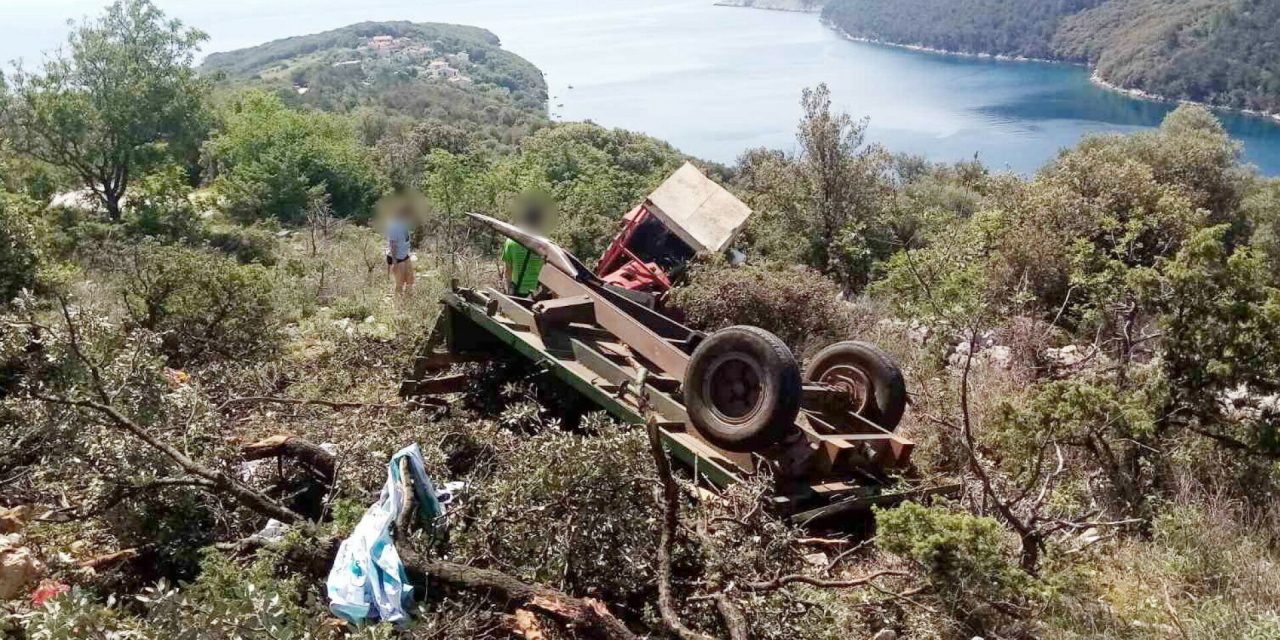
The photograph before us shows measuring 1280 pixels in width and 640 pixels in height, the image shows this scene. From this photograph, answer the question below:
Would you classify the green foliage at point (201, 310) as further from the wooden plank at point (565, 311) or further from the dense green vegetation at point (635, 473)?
the wooden plank at point (565, 311)

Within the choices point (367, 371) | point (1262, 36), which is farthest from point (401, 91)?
point (367, 371)

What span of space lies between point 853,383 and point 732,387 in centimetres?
115

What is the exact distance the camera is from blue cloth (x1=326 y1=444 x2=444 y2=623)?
3508 mm

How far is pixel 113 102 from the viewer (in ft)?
75.6

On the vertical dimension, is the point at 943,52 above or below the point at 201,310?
above

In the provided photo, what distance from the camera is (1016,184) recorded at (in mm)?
13703

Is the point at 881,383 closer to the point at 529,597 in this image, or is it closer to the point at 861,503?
the point at 861,503

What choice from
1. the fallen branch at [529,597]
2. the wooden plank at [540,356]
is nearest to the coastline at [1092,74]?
the wooden plank at [540,356]

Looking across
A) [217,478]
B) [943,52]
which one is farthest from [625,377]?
[943,52]

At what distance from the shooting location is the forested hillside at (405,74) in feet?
221

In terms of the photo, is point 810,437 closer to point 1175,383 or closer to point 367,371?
point 1175,383

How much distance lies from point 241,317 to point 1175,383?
687cm

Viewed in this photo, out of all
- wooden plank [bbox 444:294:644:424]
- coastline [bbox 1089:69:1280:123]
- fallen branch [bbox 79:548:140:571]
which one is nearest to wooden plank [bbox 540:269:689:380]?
wooden plank [bbox 444:294:644:424]

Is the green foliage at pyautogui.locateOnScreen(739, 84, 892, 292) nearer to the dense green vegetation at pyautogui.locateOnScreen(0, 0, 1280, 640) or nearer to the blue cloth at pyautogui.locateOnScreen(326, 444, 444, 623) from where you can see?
the dense green vegetation at pyautogui.locateOnScreen(0, 0, 1280, 640)
